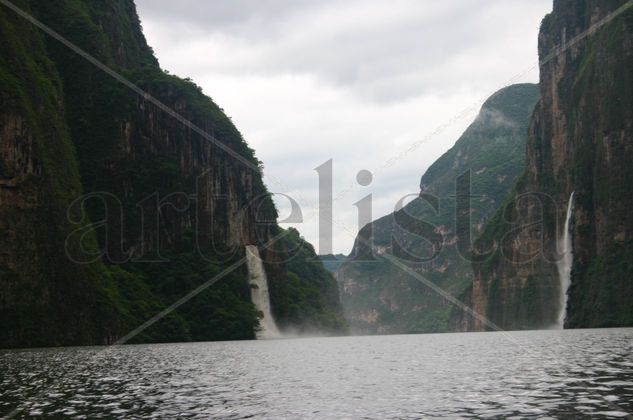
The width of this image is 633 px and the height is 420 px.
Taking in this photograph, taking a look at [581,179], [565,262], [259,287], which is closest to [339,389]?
[259,287]

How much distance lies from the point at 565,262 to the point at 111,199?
302 ft

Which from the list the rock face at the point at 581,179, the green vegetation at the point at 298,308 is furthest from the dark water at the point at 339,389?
the rock face at the point at 581,179

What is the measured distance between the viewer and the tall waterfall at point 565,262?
6516 inches

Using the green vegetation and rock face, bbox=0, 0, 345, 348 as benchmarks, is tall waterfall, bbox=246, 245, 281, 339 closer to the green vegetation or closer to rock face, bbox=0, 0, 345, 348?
the green vegetation

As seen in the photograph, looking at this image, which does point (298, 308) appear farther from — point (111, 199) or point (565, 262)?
point (565, 262)

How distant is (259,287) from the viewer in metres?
148

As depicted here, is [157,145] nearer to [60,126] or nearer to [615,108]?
[60,126]

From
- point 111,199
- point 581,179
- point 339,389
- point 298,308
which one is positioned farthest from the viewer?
point 581,179

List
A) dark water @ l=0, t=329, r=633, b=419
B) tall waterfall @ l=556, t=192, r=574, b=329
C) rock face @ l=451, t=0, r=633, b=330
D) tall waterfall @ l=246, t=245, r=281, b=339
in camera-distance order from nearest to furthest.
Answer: dark water @ l=0, t=329, r=633, b=419, tall waterfall @ l=246, t=245, r=281, b=339, rock face @ l=451, t=0, r=633, b=330, tall waterfall @ l=556, t=192, r=574, b=329

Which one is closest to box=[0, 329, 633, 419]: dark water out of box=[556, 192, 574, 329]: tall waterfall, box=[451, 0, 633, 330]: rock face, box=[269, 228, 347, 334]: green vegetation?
box=[269, 228, 347, 334]: green vegetation

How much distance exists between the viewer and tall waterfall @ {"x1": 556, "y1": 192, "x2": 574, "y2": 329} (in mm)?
165500

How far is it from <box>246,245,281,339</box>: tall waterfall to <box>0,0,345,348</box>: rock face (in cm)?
246

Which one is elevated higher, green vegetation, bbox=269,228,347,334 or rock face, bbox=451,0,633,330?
rock face, bbox=451,0,633,330

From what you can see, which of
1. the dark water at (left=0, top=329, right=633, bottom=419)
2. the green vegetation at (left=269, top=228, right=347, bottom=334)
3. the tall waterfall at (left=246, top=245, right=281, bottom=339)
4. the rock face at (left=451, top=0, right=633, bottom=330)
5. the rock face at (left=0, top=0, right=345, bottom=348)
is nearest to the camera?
the dark water at (left=0, top=329, right=633, bottom=419)
